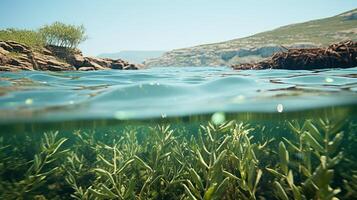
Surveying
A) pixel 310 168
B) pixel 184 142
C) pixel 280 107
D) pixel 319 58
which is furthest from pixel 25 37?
pixel 310 168

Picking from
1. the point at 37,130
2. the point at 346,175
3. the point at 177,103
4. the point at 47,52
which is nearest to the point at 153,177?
the point at 177,103

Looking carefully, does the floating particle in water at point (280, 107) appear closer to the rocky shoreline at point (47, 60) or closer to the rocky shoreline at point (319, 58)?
the rocky shoreline at point (319, 58)

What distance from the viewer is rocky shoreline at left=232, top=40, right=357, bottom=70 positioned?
10.5m

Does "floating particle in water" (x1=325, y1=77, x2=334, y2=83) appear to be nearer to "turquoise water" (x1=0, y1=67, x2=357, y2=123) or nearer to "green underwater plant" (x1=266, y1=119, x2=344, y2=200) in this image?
"turquoise water" (x1=0, y1=67, x2=357, y2=123)

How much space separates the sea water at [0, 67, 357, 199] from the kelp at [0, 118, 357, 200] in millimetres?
24

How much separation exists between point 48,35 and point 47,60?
18.7 feet

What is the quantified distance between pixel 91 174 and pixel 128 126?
4981 mm

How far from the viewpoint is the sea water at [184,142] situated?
582 centimetres

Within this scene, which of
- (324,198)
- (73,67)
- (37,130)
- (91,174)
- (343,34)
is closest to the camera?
(324,198)

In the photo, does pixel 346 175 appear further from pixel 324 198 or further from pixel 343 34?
pixel 343 34

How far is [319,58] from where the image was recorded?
1094 centimetres

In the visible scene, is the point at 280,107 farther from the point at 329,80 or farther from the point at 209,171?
the point at 209,171

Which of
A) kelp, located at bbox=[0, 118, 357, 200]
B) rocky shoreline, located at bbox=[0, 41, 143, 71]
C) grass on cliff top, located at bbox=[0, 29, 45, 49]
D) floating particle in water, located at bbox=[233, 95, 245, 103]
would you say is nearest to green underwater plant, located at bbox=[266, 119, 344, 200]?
kelp, located at bbox=[0, 118, 357, 200]

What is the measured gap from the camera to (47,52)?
774 inches
